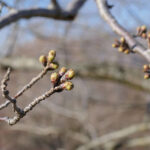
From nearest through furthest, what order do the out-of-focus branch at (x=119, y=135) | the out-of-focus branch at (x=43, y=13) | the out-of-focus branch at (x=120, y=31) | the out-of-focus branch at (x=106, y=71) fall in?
the out-of-focus branch at (x=120, y=31), the out-of-focus branch at (x=43, y=13), the out-of-focus branch at (x=106, y=71), the out-of-focus branch at (x=119, y=135)

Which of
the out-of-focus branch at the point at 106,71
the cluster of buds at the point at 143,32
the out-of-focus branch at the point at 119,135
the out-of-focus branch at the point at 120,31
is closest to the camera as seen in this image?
the out-of-focus branch at the point at 120,31

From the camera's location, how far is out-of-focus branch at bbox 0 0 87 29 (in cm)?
142

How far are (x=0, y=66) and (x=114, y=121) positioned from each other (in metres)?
5.65

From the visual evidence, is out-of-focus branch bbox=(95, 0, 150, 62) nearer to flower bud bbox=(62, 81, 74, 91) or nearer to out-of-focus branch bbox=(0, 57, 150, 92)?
flower bud bbox=(62, 81, 74, 91)

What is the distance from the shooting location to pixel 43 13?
171cm

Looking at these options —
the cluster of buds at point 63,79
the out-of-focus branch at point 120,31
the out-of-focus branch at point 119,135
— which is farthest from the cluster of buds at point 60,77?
the out-of-focus branch at point 119,135

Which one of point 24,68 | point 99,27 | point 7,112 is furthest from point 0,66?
point 7,112

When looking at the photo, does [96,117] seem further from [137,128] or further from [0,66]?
[0,66]

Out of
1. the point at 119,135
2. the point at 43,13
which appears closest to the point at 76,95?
the point at 119,135

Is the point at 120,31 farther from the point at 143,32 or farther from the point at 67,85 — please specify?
the point at 67,85

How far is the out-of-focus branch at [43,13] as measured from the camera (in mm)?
1422

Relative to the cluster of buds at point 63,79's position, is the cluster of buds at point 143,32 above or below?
below

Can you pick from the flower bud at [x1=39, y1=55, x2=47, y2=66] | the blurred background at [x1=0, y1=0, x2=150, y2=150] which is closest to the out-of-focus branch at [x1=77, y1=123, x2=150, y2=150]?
the blurred background at [x1=0, y1=0, x2=150, y2=150]

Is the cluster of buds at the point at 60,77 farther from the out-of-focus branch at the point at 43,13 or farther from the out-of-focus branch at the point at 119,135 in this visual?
the out-of-focus branch at the point at 119,135
